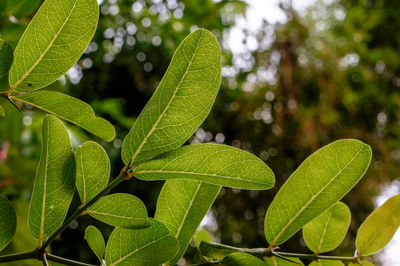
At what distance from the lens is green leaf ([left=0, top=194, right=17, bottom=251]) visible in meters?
0.29

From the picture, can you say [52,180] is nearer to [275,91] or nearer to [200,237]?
[200,237]

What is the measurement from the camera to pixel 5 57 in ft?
0.97

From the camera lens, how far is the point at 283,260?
0.35 meters

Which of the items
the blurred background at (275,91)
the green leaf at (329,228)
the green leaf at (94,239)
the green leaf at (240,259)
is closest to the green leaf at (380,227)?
the green leaf at (329,228)

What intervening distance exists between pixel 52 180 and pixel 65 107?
7 centimetres

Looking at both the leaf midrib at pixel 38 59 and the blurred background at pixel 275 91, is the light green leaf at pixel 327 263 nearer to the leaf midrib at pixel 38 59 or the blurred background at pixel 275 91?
the leaf midrib at pixel 38 59

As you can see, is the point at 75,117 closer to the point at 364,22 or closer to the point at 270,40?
the point at 270,40

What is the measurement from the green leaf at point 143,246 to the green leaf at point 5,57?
0.48 feet

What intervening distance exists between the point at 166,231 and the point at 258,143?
2413 millimetres

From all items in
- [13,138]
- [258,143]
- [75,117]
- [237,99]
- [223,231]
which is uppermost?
[75,117]

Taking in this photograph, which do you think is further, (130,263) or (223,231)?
(223,231)

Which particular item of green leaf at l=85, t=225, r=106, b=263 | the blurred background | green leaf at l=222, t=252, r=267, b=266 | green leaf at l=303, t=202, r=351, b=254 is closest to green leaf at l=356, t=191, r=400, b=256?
green leaf at l=303, t=202, r=351, b=254

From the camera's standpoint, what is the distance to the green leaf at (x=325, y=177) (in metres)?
0.34

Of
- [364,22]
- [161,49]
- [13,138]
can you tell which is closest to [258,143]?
[161,49]
